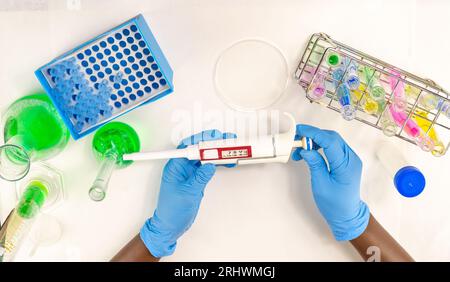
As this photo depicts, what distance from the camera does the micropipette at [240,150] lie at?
1113 millimetres

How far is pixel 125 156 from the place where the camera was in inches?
46.6

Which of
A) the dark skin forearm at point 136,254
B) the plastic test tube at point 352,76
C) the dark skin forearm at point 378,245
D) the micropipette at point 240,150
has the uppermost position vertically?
the plastic test tube at point 352,76

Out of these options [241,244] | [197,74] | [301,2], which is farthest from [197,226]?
[301,2]

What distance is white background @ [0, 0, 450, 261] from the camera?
4.09 feet

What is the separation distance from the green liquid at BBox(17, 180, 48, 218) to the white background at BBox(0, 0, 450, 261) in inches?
4.0

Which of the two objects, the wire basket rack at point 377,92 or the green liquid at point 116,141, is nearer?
the wire basket rack at point 377,92

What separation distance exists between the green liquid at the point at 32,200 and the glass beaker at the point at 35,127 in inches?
3.0

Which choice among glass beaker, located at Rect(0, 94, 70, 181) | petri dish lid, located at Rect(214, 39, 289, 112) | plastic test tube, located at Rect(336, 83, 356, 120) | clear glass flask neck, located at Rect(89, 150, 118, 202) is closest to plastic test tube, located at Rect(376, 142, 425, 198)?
plastic test tube, located at Rect(336, 83, 356, 120)

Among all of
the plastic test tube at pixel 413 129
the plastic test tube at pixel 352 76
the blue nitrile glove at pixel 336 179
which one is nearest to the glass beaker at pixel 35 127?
the blue nitrile glove at pixel 336 179

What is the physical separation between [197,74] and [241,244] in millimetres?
529

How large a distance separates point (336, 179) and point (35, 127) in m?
0.84

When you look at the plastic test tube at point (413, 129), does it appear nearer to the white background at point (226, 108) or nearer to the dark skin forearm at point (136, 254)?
the white background at point (226, 108)
